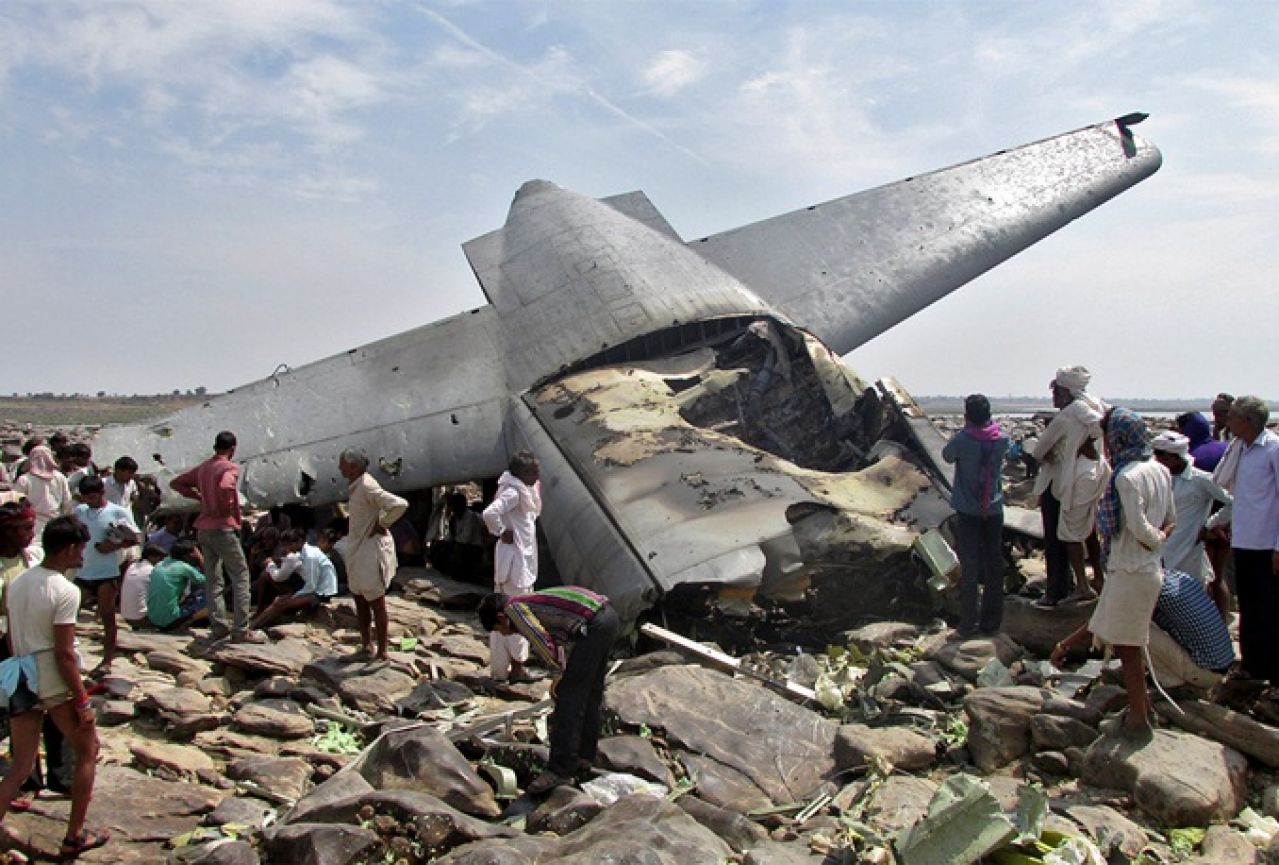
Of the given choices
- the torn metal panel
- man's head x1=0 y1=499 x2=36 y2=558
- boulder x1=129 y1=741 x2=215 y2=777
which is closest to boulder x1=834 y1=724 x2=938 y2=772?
the torn metal panel

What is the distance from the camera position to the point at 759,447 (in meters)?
9.55

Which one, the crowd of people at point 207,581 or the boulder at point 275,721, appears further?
the boulder at point 275,721

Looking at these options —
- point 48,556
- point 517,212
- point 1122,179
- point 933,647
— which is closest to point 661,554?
point 933,647

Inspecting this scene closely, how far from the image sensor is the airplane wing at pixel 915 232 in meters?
13.2

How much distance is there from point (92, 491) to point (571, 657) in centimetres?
438

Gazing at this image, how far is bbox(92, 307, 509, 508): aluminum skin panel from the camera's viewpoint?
10.6m

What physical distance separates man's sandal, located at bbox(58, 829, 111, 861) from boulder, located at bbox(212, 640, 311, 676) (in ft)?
8.31

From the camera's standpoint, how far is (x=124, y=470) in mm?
9484

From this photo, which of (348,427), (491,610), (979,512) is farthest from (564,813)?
(348,427)

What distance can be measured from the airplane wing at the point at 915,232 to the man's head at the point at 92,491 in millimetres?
7634

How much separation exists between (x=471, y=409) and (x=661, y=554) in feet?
13.1

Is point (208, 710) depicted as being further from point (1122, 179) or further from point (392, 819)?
point (1122, 179)

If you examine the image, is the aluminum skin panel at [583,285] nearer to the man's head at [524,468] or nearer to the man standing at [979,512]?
the man's head at [524,468]

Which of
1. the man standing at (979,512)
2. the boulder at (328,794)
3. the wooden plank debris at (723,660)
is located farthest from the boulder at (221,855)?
the man standing at (979,512)
